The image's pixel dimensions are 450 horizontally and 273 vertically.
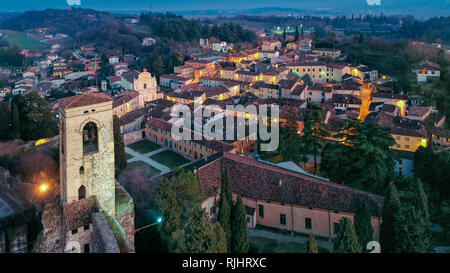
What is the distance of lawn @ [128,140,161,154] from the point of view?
1254 inches

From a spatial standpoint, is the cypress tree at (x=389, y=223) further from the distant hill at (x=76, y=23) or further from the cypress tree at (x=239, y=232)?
the distant hill at (x=76, y=23)

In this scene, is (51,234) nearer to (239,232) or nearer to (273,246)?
(239,232)

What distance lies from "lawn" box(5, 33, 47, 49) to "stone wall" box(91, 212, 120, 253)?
108 meters

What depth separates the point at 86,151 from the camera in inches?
569

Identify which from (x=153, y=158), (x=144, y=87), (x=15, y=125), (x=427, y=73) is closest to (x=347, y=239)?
(x=153, y=158)

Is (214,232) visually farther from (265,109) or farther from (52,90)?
(52,90)

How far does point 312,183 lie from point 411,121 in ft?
57.5

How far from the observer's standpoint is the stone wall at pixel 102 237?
11.2 meters

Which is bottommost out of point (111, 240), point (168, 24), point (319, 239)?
point (319, 239)

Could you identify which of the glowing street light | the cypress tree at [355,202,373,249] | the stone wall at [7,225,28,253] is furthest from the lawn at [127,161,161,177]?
the cypress tree at [355,202,373,249]

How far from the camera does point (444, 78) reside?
44.1 metres

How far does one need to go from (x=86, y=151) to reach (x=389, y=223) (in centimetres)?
1287

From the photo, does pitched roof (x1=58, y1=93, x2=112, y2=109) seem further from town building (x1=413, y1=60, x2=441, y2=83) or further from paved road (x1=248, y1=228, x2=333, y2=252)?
town building (x1=413, y1=60, x2=441, y2=83)

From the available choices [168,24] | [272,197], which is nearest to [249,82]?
[272,197]
